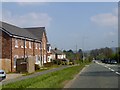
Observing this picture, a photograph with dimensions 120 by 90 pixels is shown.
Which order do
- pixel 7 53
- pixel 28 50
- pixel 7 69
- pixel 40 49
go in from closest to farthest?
pixel 7 69, pixel 7 53, pixel 28 50, pixel 40 49

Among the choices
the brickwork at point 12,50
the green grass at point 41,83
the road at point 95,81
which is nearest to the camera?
the green grass at point 41,83

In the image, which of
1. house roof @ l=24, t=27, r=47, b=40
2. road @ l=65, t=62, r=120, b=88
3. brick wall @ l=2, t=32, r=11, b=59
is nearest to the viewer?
road @ l=65, t=62, r=120, b=88

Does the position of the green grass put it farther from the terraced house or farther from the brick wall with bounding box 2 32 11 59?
the brick wall with bounding box 2 32 11 59

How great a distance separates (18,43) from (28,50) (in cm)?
671

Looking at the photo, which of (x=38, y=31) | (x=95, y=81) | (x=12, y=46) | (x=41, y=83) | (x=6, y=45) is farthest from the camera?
(x=38, y=31)

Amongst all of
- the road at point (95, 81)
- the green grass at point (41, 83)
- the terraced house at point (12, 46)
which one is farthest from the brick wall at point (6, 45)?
the green grass at point (41, 83)

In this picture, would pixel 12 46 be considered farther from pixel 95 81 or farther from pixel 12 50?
pixel 95 81

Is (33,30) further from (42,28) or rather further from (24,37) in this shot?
(24,37)

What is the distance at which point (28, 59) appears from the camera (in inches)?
1832

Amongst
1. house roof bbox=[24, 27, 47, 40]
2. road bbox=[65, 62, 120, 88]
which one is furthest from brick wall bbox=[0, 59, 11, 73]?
house roof bbox=[24, 27, 47, 40]

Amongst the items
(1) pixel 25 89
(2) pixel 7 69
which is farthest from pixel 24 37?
(1) pixel 25 89

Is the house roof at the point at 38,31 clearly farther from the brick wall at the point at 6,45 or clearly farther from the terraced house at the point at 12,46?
the brick wall at the point at 6,45

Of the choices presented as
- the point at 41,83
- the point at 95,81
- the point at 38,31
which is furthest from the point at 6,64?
the point at 38,31

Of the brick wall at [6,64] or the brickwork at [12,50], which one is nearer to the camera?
the brick wall at [6,64]
